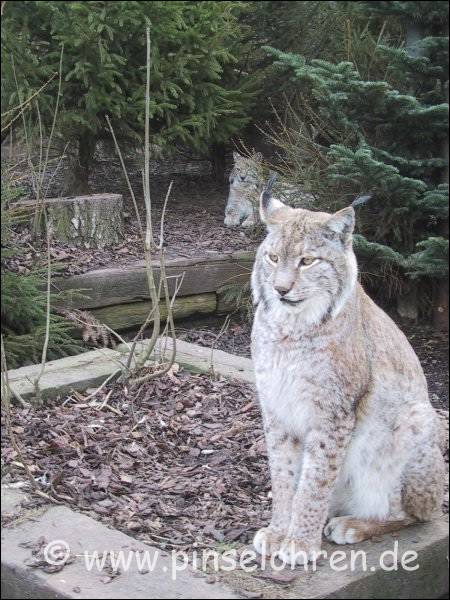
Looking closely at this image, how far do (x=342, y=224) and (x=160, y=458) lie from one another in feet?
5.27

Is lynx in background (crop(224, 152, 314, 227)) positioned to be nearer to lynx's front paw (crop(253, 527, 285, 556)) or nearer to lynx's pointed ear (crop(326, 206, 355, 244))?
lynx's pointed ear (crop(326, 206, 355, 244))

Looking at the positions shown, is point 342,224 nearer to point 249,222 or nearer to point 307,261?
point 307,261

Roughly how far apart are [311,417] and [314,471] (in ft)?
0.63

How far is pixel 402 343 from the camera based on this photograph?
3.81m

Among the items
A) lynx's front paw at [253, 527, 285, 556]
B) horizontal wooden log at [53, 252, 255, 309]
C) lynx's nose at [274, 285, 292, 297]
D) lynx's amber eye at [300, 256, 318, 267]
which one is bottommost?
lynx's front paw at [253, 527, 285, 556]

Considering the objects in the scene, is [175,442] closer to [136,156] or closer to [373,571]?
[373,571]

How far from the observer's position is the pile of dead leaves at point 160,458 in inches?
155

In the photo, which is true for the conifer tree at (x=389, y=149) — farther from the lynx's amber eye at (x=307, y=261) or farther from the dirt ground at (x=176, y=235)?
→ the dirt ground at (x=176, y=235)

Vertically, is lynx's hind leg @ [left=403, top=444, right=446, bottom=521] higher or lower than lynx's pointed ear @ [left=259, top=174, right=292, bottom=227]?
lower

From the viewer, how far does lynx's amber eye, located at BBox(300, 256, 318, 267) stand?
11.5 ft

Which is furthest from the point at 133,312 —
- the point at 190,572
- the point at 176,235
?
the point at 190,572

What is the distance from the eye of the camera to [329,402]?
3.53m

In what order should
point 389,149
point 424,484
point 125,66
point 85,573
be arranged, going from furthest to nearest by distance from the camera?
point 125,66
point 389,149
point 424,484
point 85,573

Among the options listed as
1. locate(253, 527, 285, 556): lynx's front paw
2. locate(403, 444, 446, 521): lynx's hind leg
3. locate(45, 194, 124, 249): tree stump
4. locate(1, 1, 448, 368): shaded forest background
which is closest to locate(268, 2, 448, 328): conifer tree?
locate(1, 1, 448, 368): shaded forest background
